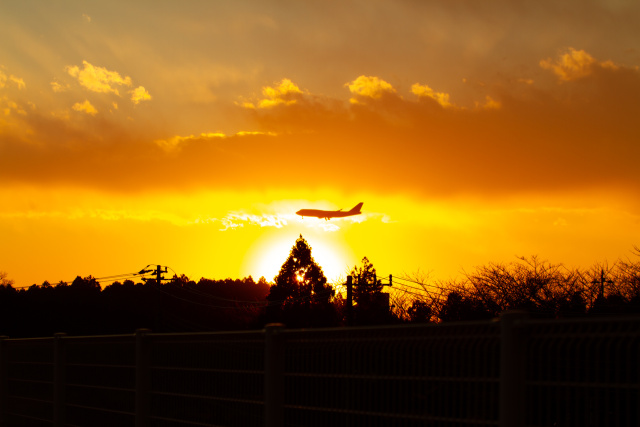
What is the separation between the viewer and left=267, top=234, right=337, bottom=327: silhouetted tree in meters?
67.1

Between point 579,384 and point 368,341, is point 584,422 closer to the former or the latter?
point 579,384

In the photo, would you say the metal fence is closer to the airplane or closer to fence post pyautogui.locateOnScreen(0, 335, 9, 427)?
fence post pyautogui.locateOnScreen(0, 335, 9, 427)

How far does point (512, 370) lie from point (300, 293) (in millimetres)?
69651

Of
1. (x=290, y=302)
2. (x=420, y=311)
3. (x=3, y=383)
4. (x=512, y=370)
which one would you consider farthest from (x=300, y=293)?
(x=512, y=370)

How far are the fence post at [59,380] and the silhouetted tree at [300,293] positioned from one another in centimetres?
5122

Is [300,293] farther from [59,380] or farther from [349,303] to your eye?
[59,380]

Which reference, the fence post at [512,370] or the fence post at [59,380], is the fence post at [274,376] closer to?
the fence post at [512,370]

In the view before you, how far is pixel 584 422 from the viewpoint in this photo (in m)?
4.45

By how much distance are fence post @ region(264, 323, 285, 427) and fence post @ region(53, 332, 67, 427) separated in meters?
5.54

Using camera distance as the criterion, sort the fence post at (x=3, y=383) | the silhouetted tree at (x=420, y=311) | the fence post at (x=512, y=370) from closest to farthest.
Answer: the fence post at (x=512, y=370), the fence post at (x=3, y=383), the silhouetted tree at (x=420, y=311)

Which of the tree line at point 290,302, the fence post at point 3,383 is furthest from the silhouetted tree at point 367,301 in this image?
the fence post at point 3,383

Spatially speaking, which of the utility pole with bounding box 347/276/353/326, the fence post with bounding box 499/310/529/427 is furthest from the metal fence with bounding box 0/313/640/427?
the utility pole with bounding box 347/276/353/326

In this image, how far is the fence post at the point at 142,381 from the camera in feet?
29.6

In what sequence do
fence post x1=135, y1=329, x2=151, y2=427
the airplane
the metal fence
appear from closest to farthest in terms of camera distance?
the metal fence, fence post x1=135, y1=329, x2=151, y2=427, the airplane
